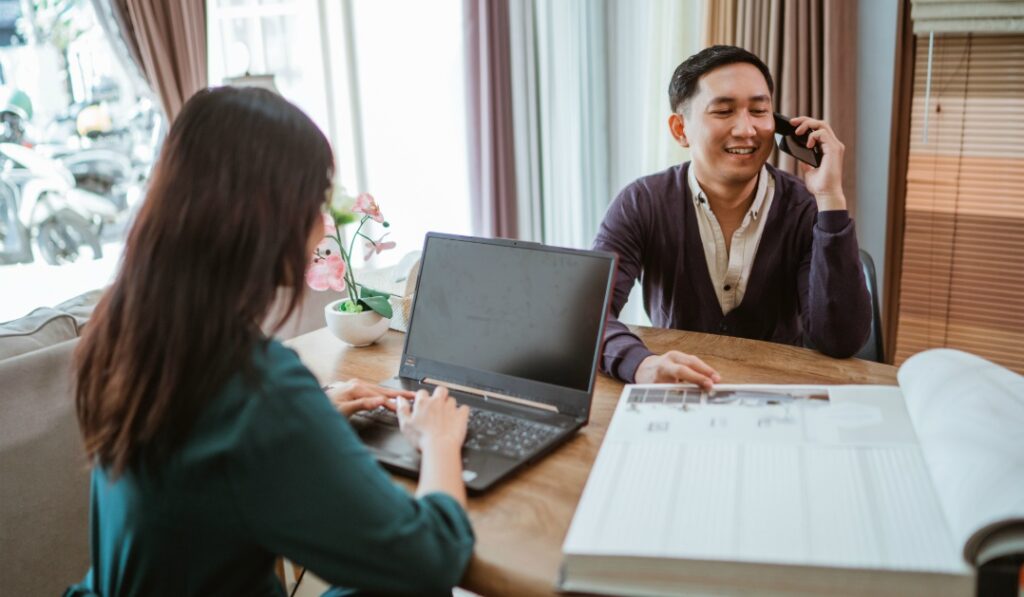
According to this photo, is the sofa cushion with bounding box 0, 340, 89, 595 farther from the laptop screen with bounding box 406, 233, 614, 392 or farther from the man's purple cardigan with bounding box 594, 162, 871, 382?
the man's purple cardigan with bounding box 594, 162, 871, 382

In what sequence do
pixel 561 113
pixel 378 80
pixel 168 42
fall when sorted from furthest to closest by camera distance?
pixel 378 80
pixel 561 113
pixel 168 42

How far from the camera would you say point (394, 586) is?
2.61 ft

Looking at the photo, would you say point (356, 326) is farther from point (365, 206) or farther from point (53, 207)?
point (53, 207)

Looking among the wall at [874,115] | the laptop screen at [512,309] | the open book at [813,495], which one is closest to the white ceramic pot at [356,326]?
the laptop screen at [512,309]

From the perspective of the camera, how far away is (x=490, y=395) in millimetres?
1202

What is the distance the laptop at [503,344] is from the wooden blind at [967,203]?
1.81 meters

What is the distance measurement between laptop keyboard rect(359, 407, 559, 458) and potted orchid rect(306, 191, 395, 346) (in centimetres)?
39

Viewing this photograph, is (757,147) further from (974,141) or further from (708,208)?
(974,141)

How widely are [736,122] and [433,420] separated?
1045 millimetres

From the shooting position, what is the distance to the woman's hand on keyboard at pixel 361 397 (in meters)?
1.14

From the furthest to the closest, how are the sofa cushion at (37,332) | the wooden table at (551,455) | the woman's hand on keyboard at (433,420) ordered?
the sofa cushion at (37,332), the woman's hand on keyboard at (433,420), the wooden table at (551,455)

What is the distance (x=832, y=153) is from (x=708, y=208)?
0.29m

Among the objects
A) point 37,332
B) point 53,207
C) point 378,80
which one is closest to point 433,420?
point 37,332

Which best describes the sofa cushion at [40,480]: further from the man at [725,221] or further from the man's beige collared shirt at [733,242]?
the man's beige collared shirt at [733,242]
